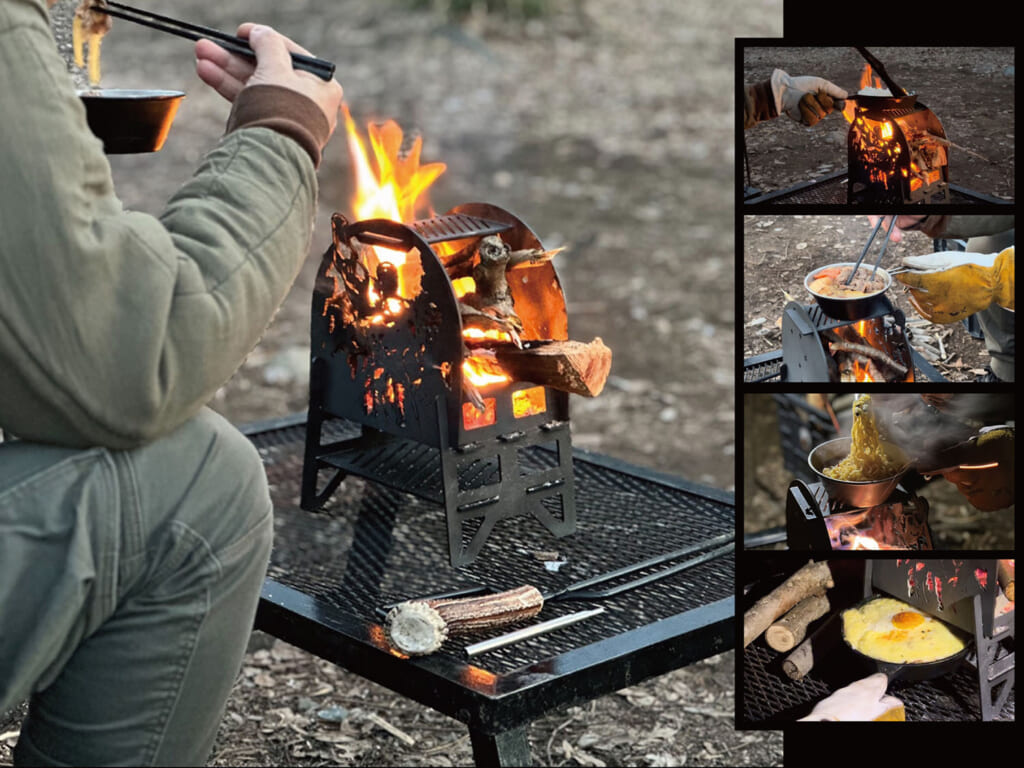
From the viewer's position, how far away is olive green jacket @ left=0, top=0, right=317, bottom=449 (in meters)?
1.44

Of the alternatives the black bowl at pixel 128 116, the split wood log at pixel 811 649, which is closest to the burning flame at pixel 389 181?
the black bowl at pixel 128 116

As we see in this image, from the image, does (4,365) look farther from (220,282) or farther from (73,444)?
(220,282)

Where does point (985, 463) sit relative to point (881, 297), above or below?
below

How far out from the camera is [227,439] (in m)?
1.71

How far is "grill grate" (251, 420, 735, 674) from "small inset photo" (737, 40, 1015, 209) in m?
0.93

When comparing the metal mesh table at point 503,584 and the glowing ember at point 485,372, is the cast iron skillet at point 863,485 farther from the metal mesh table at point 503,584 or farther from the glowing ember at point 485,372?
the glowing ember at point 485,372

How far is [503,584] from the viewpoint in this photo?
8.32ft

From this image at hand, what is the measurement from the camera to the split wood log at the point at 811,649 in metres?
1.96

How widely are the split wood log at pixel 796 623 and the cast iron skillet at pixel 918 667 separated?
90mm

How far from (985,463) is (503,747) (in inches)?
34.0

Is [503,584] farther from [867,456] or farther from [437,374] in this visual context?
[867,456]

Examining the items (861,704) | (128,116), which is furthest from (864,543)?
(128,116)

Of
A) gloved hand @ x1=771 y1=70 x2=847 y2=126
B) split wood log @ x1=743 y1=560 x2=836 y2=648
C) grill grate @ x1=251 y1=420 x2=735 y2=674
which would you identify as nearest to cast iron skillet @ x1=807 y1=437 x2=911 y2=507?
split wood log @ x1=743 y1=560 x2=836 y2=648

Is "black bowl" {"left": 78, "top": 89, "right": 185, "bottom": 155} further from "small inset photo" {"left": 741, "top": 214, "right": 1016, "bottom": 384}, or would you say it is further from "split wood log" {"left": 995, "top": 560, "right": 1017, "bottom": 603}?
"split wood log" {"left": 995, "top": 560, "right": 1017, "bottom": 603}
